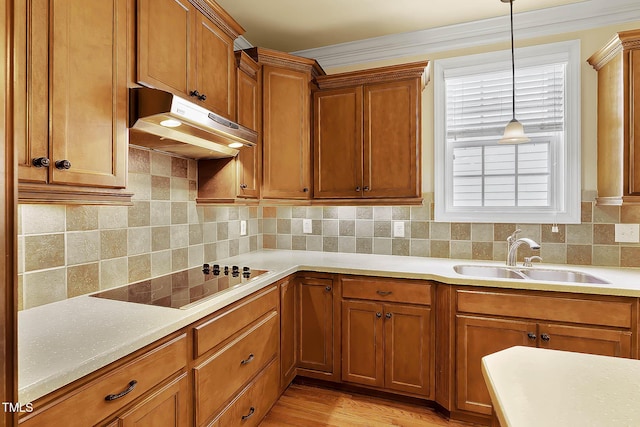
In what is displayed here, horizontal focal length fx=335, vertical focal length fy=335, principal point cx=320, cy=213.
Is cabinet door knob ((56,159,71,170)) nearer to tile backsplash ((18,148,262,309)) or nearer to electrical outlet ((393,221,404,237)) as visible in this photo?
tile backsplash ((18,148,262,309))

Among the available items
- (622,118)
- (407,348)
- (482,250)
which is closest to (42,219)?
(407,348)

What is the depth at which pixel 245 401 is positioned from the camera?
1819 mm

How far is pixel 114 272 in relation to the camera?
175 centimetres

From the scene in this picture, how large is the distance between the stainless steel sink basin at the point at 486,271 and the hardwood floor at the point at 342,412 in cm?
97

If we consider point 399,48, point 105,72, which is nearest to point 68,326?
point 105,72

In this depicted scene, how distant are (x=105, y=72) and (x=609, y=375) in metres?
1.90

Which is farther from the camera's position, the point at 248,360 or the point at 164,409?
the point at 248,360

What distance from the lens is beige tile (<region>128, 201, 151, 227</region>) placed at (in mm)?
1858

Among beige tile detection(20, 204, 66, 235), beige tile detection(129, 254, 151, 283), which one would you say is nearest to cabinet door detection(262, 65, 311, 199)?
beige tile detection(129, 254, 151, 283)

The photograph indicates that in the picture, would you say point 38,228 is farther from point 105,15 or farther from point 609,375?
point 609,375

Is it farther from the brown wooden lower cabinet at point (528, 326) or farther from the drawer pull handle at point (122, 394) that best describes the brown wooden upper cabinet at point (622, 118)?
the drawer pull handle at point (122, 394)

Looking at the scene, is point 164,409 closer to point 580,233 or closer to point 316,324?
point 316,324

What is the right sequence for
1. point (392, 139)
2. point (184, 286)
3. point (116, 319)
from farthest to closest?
point (392, 139)
point (184, 286)
point (116, 319)

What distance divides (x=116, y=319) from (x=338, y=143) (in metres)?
1.94
